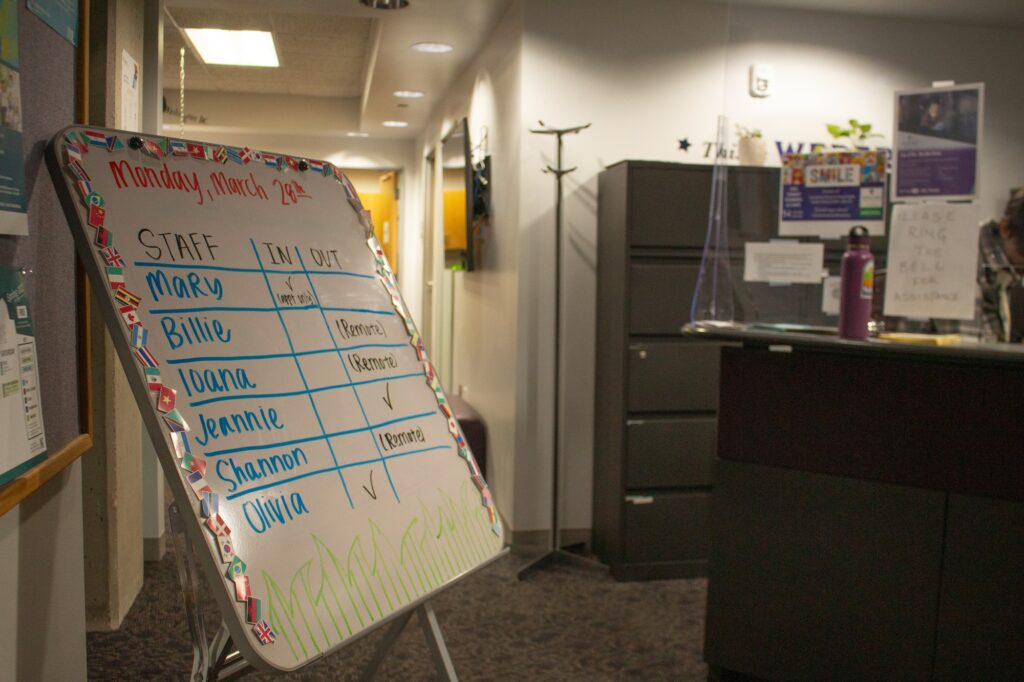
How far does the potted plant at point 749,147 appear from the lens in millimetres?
2850

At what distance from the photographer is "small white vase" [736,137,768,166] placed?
9.35ft

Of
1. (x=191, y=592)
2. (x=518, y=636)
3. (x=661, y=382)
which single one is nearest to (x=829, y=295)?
(x=661, y=382)

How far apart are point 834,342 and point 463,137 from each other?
3.08 meters

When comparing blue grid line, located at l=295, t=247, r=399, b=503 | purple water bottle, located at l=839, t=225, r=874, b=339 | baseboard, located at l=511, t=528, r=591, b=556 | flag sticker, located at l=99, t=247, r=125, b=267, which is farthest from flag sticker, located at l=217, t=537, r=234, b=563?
baseboard, located at l=511, t=528, r=591, b=556

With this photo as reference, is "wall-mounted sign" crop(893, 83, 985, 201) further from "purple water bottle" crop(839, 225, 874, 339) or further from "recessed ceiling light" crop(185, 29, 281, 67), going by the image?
"recessed ceiling light" crop(185, 29, 281, 67)

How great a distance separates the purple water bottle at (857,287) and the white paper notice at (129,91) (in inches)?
94.1

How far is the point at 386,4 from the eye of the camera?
383cm

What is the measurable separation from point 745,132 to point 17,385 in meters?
2.33

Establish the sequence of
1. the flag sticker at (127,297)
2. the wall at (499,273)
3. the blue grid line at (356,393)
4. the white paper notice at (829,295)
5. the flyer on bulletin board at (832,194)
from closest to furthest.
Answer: the flag sticker at (127,297), the blue grid line at (356,393), the flyer on bulletin board at (832,194), the white paper notice at (829,295), the wall at (499,273)

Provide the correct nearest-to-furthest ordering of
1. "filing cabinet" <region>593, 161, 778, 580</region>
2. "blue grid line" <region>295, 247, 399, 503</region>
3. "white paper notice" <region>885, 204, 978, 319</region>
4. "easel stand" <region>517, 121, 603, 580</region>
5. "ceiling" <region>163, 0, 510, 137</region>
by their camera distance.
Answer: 1. "blue grid line" <region>295, 247, 399, 503</region>
2. "white paper notice" <region>885, 204, 978, 319</region>
3. "filing cabinet" <region>593, 161, 778, 580</region>
4. "easel stand" <region>517, 121, 603, 580</region>
5. "ceiling" <region>163, 0, 510, 137</region>

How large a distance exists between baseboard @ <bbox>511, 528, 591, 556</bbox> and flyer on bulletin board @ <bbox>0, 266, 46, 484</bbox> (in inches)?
104

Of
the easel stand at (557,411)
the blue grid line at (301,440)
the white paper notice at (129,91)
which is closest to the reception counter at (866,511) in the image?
the blue grid line at (301,440)

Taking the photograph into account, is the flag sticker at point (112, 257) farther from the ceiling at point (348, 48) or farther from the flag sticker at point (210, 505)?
the ceiling at point (348, 48)

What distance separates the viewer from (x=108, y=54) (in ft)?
8.93
